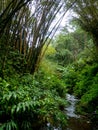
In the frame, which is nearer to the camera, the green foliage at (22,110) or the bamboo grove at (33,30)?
the green foliage at (22,110)

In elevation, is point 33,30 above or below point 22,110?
above

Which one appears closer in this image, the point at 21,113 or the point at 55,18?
the point at 21,113

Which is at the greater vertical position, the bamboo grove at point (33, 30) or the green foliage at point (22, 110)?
the bamboo grove at point (33, 30)

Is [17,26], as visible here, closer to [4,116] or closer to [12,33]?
[12,33]

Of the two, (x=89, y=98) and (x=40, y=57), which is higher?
(x=40, y=57)

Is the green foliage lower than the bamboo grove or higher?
lower

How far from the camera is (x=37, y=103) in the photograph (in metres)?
3.41

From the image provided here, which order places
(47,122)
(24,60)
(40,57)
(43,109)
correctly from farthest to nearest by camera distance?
(40,57) → (24,60) → (47,122) → (43,109)

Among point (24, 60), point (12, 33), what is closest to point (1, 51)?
point (12, 33)

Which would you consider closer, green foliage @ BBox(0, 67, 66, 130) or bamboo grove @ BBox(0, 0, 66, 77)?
green foliage @ BBox(0, 67, 66, 130)

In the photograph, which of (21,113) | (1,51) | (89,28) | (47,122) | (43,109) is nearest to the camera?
(21,113)

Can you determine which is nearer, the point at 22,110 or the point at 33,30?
the point at 22,110

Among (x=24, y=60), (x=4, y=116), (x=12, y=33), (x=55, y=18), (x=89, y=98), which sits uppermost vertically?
(x=55, y=18)

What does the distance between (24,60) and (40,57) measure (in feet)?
2.25
